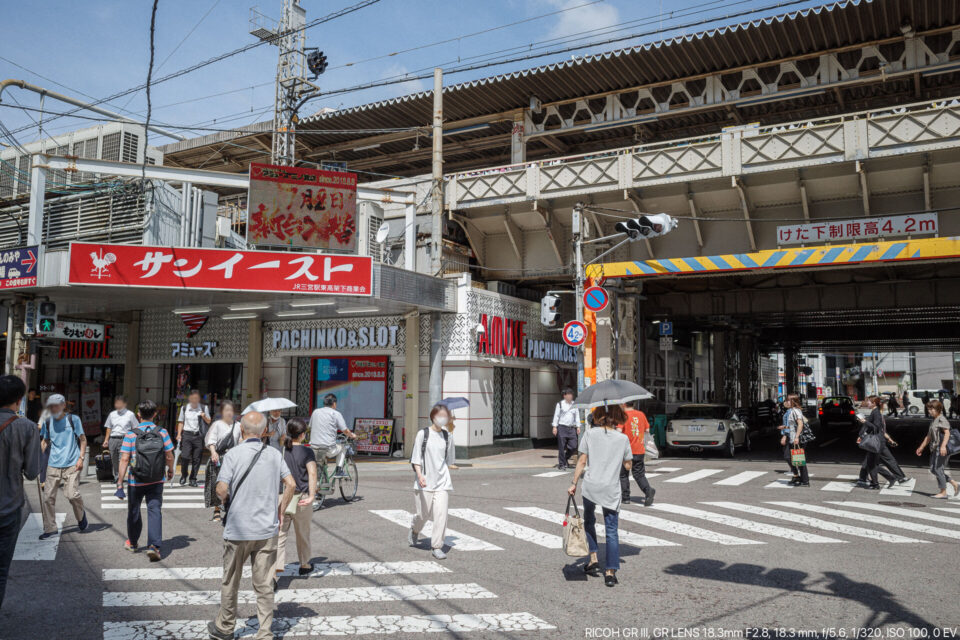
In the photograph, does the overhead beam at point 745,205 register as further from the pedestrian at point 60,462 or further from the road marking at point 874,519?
the pedestrian at point 60,462

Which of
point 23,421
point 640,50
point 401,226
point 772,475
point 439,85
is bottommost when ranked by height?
point 772,475

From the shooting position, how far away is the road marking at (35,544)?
815 cm

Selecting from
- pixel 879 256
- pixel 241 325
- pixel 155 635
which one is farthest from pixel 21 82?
pixel 879 256

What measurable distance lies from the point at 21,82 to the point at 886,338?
148 ft

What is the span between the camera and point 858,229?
1822 cm

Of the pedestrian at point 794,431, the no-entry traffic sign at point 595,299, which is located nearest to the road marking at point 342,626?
the pedestrian at point 794,431

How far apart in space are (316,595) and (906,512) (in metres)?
9.55

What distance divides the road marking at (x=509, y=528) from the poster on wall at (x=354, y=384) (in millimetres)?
10547

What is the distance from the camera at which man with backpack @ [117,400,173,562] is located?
7.99m

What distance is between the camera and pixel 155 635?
5438 millimetres

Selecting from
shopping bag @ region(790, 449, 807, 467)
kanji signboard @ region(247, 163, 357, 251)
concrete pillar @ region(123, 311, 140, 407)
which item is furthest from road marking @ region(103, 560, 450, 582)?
concrete pillar @ region(123, 311, 140, 407)

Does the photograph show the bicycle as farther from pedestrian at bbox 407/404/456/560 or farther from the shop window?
the shop window

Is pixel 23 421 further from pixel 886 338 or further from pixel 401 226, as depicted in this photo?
pixel 886 338

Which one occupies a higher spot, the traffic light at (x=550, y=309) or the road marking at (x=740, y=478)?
the traffic light at (x=550, y=309)
